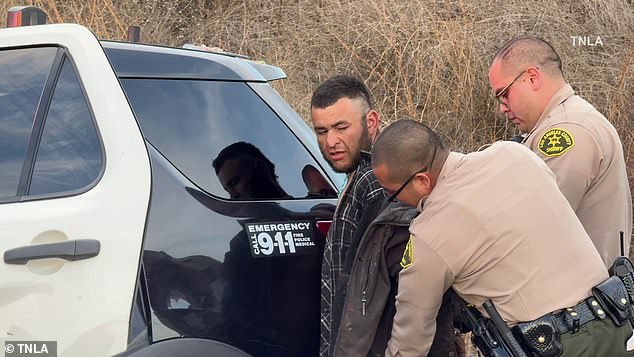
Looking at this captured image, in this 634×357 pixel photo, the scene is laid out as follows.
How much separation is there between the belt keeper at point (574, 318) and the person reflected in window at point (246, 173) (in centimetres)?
100

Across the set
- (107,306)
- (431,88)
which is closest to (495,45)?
(431,88)

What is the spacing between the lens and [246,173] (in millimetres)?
3012

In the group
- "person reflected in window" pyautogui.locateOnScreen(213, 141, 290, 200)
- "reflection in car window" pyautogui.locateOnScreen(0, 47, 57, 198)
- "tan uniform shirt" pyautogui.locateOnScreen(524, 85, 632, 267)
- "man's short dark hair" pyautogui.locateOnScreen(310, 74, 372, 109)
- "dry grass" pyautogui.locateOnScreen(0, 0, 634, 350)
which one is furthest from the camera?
"dry grass" pyautogui.locateOnScreen(0, 0, 634, 350)

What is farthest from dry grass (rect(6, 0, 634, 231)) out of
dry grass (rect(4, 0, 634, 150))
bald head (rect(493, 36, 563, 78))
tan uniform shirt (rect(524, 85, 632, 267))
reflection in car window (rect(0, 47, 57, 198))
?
reflection in car window (rect(0, 47, 57, 198))

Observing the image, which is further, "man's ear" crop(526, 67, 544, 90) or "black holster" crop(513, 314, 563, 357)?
"man's ear" crop(526, 67, 544, 90)

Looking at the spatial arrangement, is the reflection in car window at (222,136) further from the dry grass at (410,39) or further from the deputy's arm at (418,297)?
the dry grass at (410,39)

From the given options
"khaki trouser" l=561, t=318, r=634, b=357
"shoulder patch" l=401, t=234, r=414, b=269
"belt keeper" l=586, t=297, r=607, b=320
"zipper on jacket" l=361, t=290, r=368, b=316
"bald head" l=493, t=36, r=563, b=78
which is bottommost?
"khaki trouser" l=561, t=318, r=634, b=357

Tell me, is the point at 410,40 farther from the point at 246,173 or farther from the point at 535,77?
the point at 246,173

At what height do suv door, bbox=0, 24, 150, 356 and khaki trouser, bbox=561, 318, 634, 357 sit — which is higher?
suv door, bbox=0, 24, 150, 356

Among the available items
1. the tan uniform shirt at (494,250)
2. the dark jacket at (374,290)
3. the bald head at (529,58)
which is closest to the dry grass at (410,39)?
the bald head at (529,58)

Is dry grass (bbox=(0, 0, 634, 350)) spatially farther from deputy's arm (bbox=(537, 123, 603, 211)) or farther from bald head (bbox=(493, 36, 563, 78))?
deputy's arm (bbox=(537, 123, 603, 211))

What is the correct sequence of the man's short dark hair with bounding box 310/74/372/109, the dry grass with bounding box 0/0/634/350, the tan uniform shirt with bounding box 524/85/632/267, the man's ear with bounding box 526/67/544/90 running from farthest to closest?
the dry grass with bounding box 0/0/634/350
the man's ear with bounding box 526/67/544/90
the tan uniform shirt with bounding box 524/85/632/267
the man's short dark hair with bounding box 310/74/372/109

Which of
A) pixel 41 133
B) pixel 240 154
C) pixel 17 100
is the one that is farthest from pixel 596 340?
pixel 17 100

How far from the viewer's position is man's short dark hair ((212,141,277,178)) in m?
2.94
